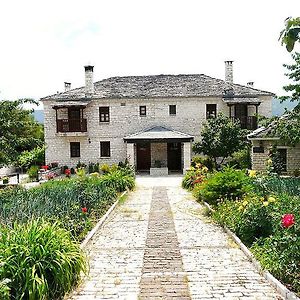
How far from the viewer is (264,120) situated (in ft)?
78.8

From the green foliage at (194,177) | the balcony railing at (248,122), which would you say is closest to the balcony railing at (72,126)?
the balcony railing at (248,122)

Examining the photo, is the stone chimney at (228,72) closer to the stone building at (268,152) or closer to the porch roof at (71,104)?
the stone building at (268,152)

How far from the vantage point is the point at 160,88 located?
3406 centimetres

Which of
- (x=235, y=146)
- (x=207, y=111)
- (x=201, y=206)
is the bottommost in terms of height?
(x=201, y=206)

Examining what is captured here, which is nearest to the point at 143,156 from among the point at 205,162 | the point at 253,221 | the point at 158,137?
the point at 158,137

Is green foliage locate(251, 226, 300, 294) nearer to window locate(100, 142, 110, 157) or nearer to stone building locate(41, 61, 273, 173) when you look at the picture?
stone building locate(41, 61, 273, 173)

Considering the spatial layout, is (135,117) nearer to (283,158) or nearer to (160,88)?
(160,88)

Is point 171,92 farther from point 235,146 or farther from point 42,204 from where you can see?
point 42,204

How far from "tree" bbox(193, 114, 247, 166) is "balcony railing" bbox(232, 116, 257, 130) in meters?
2.62

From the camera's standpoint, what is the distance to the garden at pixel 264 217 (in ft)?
22.4

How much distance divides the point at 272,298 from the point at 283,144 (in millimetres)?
19874

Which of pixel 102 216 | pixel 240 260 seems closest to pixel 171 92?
pixel 102 216

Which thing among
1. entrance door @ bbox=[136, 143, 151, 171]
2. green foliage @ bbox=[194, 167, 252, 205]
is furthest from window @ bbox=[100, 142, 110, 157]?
green foliage @ bbox=[194, 167, 252, 205]

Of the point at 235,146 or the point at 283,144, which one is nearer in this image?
the point at 283,144
